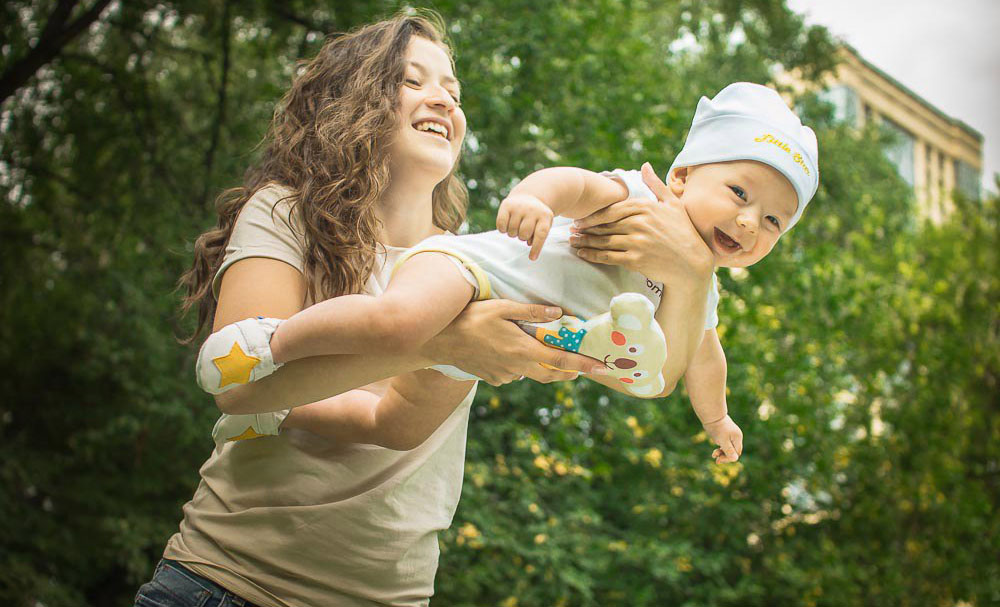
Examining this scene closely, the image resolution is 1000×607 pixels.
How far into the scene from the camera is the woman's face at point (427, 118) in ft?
4.80

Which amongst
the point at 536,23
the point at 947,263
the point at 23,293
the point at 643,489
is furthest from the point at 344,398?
the point at 947,263

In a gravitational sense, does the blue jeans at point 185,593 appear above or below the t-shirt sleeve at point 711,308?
below

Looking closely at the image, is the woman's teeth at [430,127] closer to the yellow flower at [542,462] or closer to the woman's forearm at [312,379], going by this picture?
the woman's forearm at [312,379]

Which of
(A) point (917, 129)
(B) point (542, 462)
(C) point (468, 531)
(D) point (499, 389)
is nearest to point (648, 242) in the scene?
(C) point (468, 531)

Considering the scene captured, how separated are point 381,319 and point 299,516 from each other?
1.26 feet

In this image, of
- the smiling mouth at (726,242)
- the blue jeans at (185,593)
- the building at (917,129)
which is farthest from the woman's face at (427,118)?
the building at (917,129)

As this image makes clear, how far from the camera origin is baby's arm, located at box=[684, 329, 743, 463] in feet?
4.56

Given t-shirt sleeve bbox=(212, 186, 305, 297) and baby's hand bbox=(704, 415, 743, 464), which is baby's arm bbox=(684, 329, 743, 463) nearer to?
baby's hand bbox=(704, 415, 743, 464)

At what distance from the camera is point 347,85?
1538 mm

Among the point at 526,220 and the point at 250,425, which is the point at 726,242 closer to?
the point at 526,220

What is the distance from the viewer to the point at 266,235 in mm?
1330

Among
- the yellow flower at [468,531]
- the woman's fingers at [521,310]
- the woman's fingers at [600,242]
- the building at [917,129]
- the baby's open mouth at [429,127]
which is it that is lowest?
the yellow flower at [468,531]

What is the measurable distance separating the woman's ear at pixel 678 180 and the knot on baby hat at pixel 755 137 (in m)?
0.01

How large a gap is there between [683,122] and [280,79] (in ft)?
6.45
